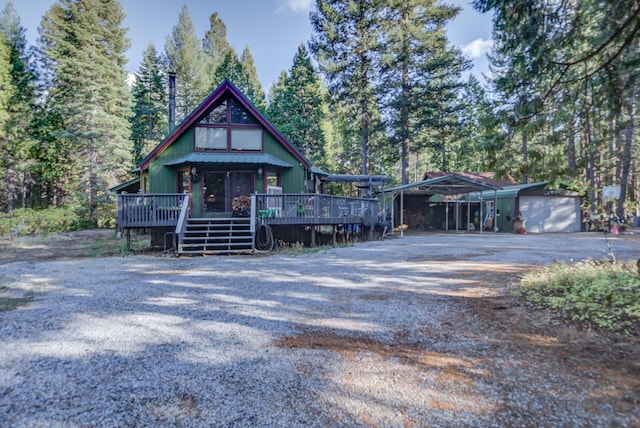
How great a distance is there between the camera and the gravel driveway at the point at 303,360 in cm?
217

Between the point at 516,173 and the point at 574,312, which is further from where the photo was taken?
the point at 516,173

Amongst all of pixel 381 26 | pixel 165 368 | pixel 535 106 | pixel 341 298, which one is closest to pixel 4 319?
pixel 165 368

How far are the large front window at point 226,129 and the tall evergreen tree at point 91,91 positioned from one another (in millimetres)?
14480

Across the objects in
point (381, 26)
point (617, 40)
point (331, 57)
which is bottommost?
point (617, 40)

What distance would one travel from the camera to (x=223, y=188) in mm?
12984

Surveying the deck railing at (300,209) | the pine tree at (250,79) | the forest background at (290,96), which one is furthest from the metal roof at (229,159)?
the pine tree at (250,79)

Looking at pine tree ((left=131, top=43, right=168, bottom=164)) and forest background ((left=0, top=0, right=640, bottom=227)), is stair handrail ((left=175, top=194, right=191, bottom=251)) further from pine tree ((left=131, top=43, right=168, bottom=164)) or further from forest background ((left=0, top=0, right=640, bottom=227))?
pine tree ((left=131, top=43, right=168, bottom=164))

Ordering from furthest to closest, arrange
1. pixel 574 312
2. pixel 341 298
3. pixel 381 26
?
pixel 381 26 < pixel 341 298 < pixel 574 312

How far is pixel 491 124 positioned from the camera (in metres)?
6.04

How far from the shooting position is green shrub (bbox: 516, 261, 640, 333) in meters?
3.60

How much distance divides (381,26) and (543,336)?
22.6 metres

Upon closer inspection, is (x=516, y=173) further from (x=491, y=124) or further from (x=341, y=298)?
(x=341, y=298)

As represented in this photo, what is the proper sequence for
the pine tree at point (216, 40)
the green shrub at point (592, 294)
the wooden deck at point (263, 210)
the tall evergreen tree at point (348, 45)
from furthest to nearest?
1. the pine tree at point (216, 40)
2. the tall evergreen tree at point (348, 45)
3. the wooden deck at point (263, 210)
4. the green shrub at point (592, 294)

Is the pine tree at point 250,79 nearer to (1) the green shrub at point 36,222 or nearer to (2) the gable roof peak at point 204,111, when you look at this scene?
(1) the green shrub at point 36,222
